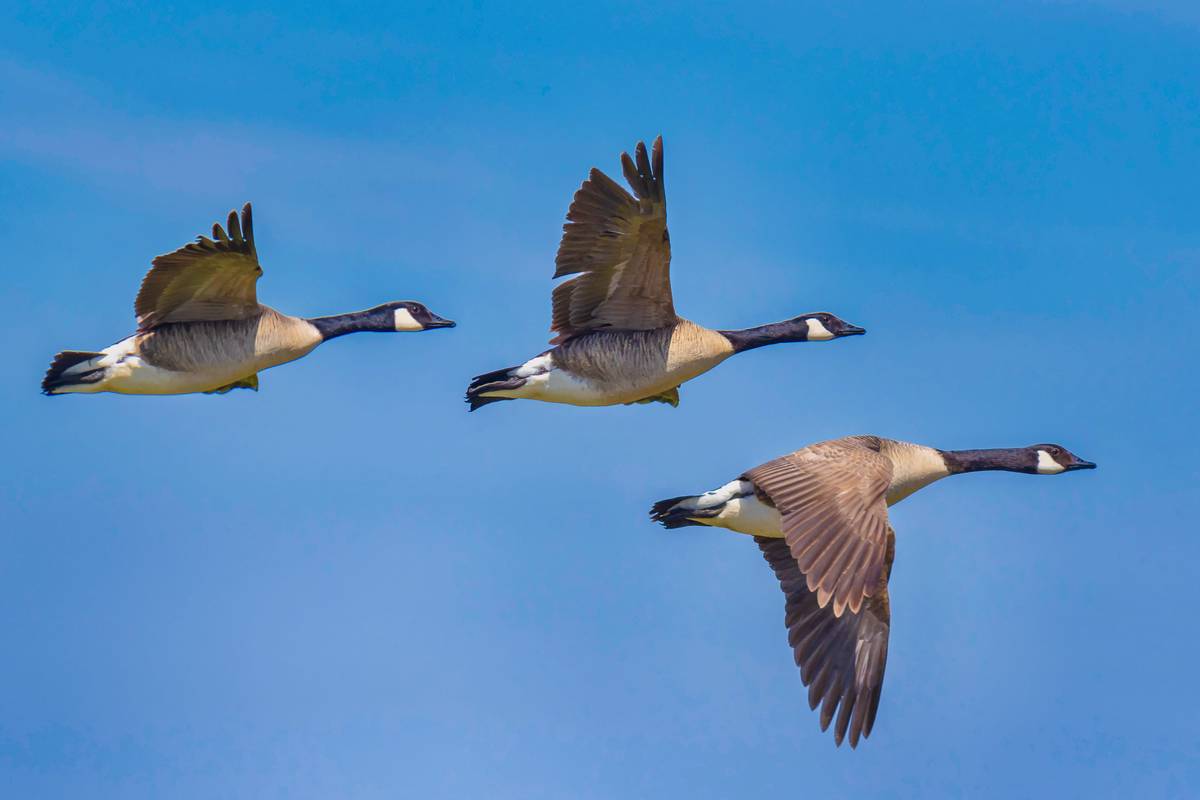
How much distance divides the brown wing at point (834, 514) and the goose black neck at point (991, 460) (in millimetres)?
1797

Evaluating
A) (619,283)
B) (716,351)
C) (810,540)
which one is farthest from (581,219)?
(810,540)

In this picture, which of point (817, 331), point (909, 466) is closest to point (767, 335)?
point (817, 331)

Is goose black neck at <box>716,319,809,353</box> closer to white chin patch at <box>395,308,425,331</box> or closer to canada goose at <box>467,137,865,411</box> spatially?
canada goose at <box>467,137,865,411</box>

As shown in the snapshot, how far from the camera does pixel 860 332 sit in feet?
57.9

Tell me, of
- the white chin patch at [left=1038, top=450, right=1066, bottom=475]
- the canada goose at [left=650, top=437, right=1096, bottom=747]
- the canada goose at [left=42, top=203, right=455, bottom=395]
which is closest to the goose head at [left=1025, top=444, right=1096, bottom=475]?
the white chin patch at [left=1038, top=450, right=1066, bottom=475]

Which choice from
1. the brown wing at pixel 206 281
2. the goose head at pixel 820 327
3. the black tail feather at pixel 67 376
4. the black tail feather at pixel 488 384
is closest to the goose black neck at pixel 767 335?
the goose head at pixel 820 327

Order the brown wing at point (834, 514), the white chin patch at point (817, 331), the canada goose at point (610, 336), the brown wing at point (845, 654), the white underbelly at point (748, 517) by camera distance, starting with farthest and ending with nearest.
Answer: the white chin patch at point (817, 331) → the canada goose at point (610, 336) → the white underbelly at point (748, 517) → the brown wing at point (845, 654) → the brown wing at point (834, 514)

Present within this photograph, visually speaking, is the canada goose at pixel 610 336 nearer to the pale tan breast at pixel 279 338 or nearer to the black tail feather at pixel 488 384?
the black tail feather at pixel 488 384

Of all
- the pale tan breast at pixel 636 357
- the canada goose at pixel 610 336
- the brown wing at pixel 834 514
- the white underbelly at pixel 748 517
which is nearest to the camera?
the brown wing at pixel 834 514

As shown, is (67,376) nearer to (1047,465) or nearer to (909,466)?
(909,466)

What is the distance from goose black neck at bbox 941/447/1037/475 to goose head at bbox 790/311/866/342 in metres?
1.87

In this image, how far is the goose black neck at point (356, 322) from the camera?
671 inches

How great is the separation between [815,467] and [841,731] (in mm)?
1905

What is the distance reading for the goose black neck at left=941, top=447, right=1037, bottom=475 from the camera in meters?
15.6
